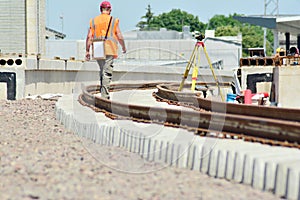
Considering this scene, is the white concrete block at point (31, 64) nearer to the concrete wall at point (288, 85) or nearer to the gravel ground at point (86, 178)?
the concrete wall at point (288, 85)

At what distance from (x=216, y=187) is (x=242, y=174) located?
0.35 meters

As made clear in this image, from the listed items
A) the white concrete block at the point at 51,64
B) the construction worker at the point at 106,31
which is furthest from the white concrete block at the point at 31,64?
the construction worker at the point at 106,31

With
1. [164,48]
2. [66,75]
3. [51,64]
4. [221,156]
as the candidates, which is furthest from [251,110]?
[164,48]

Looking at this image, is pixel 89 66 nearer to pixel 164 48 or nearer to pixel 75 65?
pixel 75 65

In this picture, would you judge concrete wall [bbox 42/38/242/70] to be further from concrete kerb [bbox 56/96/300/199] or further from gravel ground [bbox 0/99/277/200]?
gravel ground [bbox 0/99/277/200]

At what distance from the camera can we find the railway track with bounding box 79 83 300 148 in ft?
25.1

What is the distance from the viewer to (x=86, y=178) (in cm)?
679

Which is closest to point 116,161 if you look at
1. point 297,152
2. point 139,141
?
point 139,141

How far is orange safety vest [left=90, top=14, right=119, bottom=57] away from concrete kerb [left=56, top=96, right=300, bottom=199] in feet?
13.7

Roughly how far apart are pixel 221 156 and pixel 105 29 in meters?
7.09

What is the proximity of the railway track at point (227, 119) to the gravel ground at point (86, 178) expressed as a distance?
115 centimetres

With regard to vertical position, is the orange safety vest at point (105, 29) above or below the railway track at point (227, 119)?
above

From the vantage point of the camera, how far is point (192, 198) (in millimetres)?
6039

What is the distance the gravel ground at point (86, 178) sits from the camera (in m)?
6.15
